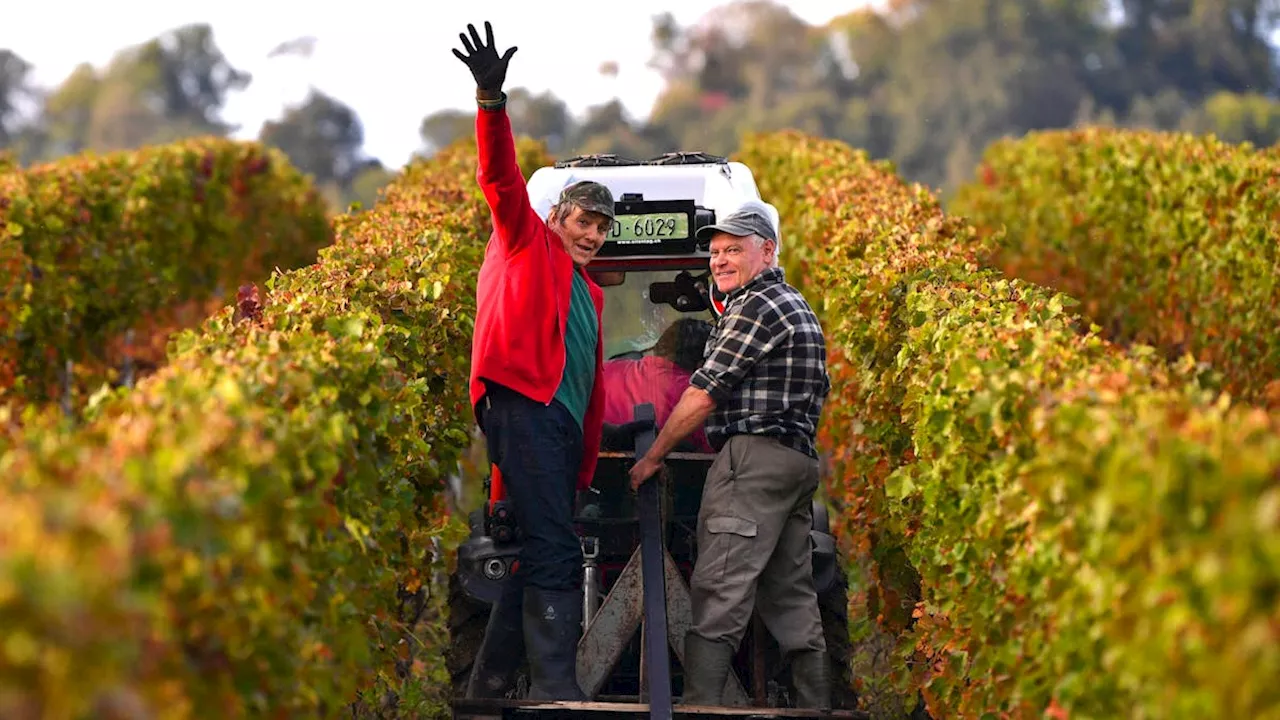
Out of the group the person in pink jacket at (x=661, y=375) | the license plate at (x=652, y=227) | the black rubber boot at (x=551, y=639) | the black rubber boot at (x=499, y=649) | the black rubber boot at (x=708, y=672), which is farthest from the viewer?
the license plate at (x=652, y=227)

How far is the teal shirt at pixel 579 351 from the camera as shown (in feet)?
23.2

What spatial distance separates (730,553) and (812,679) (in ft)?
1.94

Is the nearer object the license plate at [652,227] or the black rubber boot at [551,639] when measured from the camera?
the black rubber boot at [551,639]

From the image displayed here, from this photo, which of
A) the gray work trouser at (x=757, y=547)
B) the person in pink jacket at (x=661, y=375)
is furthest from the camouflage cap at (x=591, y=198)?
the gray work trouser at (x=757, y=547)

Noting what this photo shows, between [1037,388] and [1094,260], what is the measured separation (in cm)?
1437

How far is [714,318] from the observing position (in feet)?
28.0

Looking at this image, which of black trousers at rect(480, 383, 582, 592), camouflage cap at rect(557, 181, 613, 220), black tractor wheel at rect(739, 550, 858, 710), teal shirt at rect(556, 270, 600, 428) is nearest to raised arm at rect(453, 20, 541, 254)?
camouflage cap at rect(557, 181, 613, 220)

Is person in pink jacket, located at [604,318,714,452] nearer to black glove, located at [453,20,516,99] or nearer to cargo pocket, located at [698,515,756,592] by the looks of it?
cargo pocket, located at [698,515,756,592]

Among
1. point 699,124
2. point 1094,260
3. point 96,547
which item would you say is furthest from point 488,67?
point 699,124

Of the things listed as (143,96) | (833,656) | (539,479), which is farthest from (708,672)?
(143,96)

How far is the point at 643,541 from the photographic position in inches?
276

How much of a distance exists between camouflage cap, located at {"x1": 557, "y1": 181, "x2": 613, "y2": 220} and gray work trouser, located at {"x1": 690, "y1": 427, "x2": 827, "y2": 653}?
1.06 meters

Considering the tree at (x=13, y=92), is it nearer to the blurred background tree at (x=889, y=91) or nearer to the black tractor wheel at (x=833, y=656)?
the blurred background tree at (x=889, y=91)

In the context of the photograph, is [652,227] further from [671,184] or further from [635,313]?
[635,313]
